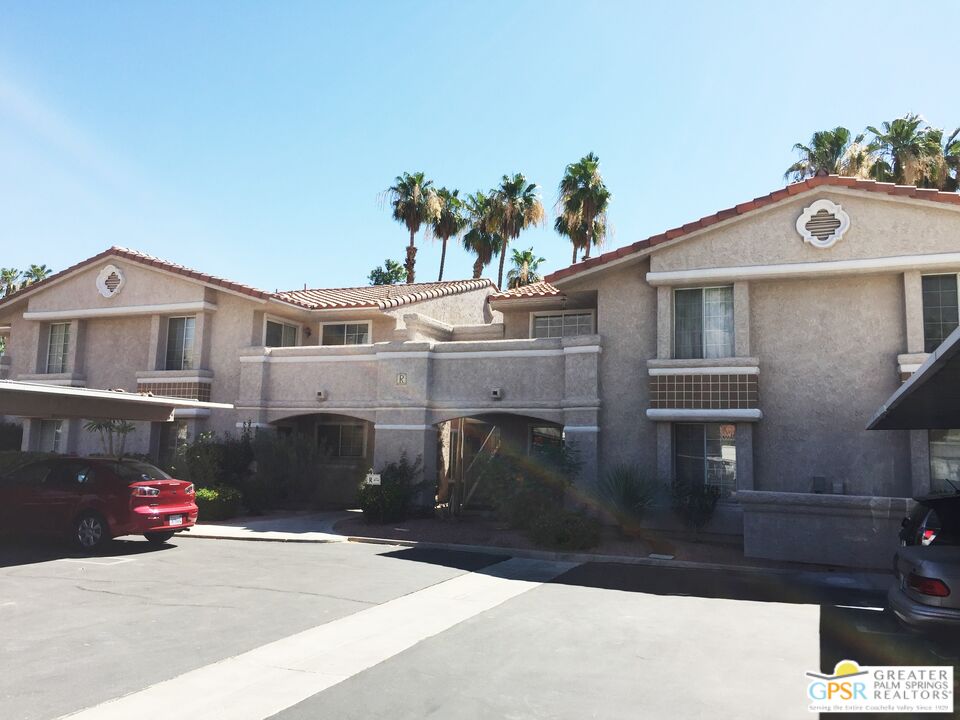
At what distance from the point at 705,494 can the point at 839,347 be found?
418 centimetres

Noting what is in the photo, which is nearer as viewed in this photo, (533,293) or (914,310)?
(914,310)

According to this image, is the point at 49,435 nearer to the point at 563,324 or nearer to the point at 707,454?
Answer: the point at 563,324

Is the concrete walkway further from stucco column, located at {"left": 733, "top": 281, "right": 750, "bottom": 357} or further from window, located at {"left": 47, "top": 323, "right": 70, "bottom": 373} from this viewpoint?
window, located at {"left": 47, "top": 323, "right": 70, "bottom": 373}

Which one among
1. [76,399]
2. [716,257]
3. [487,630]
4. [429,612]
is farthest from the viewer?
[716,257]

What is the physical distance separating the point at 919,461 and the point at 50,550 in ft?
53.4

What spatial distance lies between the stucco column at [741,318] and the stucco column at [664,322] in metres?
1.36

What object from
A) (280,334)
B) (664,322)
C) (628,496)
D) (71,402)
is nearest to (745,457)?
(628,496)

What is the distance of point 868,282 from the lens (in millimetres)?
15234

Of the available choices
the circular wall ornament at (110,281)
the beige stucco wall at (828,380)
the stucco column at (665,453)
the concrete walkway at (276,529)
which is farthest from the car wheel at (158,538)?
the beige stucco wall at (828,380)

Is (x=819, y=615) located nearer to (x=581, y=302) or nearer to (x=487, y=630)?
(x=487, y=630)

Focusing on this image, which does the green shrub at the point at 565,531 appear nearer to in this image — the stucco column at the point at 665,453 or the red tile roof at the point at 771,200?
the stucco column at the point at 665,453

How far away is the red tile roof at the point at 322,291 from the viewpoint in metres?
21.4

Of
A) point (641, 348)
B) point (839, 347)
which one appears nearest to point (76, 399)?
point (641, 348)

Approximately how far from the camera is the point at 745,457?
1533 cm
